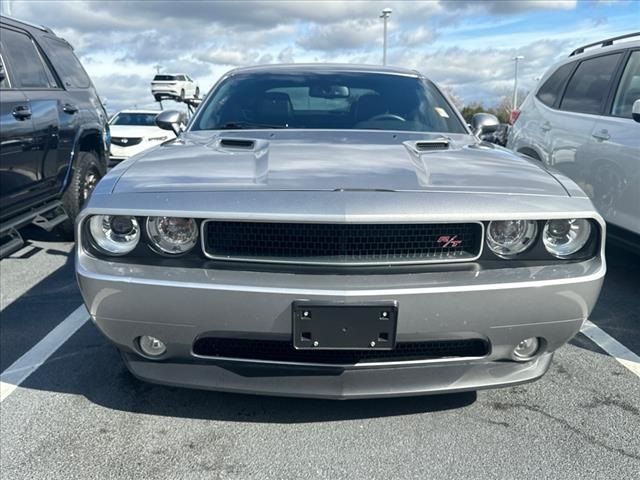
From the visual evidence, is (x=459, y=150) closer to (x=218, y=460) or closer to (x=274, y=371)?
(x=274, y=371)

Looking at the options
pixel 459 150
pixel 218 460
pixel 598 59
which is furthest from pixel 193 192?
pixel 598 59

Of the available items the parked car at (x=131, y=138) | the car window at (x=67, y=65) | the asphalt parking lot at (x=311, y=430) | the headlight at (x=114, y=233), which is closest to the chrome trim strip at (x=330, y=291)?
the headlight at (x=114, y=233)

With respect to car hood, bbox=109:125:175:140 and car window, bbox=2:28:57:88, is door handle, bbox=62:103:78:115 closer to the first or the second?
car window, bbox=2:28:57:88

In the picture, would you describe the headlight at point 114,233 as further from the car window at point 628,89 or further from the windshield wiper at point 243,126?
the car window at point 628,89

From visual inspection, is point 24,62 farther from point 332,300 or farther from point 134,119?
point 134,119

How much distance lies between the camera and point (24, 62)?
190 inches

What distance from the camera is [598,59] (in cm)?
498

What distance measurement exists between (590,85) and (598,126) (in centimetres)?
63

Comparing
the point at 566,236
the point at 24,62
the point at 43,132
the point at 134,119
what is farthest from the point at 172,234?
the point at 134,119

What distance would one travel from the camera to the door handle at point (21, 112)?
13.9 feet

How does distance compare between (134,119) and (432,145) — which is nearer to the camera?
(432,145)

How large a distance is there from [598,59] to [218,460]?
4529mm

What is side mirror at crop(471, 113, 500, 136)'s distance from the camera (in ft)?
13.3

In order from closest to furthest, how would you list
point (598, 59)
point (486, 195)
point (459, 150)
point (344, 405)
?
point (486, 195), point (344, 405), point (459, 150), point (598, 59)
